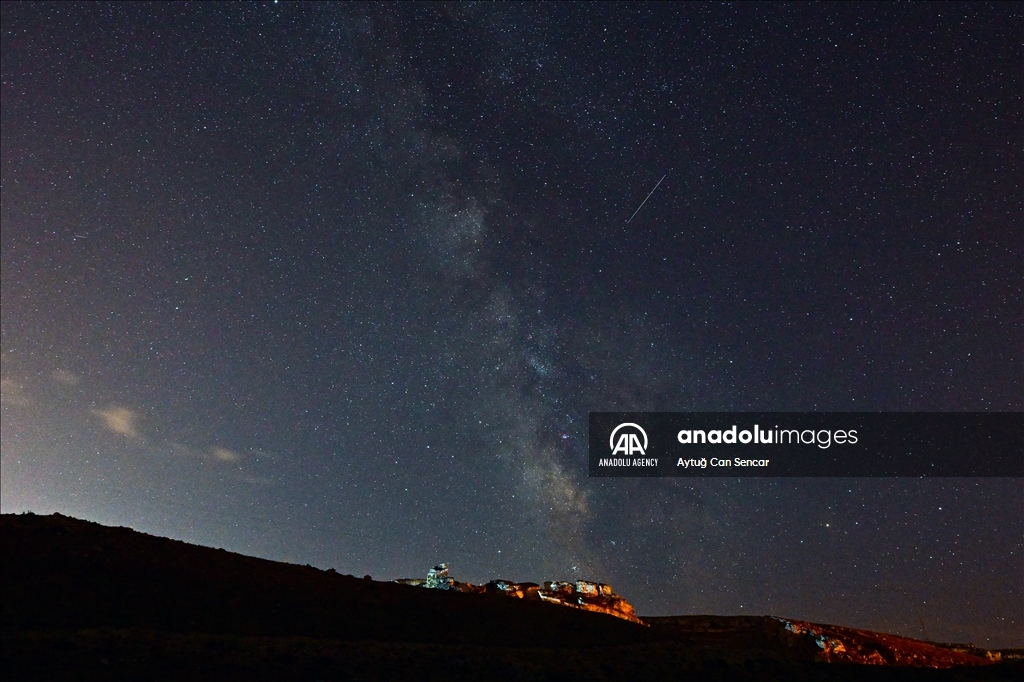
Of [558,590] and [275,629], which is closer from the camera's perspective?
[275,629]

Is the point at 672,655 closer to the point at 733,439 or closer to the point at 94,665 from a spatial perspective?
the point at 733,439

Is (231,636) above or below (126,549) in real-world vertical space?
below

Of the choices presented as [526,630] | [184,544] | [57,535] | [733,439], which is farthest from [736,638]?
[57,535]

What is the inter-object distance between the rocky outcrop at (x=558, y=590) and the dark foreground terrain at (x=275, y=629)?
2616 centimetres

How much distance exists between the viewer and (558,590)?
74000 millimetres

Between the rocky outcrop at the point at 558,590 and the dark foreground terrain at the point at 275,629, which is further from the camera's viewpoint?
the rocky outcrop at the point at 558,590

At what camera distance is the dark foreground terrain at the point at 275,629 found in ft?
71.6

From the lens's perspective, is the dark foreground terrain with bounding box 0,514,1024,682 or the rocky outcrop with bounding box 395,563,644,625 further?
the rocky outcrop with bounding box 395,563,644,625

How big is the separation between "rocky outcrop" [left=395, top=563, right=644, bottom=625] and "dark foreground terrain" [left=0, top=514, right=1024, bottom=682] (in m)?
26.2

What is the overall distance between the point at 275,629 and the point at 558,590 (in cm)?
5286

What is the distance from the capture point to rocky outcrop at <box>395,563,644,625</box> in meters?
63.7

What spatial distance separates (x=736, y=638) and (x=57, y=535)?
75632 millimetres

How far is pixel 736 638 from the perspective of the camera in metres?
78.6

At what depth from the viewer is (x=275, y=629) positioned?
26.6 meters
